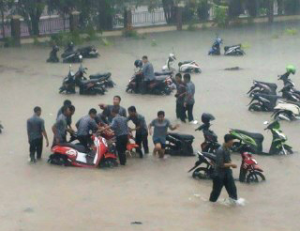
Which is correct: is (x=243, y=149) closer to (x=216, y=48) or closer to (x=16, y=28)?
(x=216, y=48)

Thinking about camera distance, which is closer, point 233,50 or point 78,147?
point 78,147

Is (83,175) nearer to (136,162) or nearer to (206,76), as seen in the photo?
(136,162)

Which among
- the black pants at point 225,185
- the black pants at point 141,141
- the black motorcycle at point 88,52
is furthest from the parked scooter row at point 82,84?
the black pants at point 225,185

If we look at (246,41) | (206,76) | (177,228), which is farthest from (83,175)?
(246,41)

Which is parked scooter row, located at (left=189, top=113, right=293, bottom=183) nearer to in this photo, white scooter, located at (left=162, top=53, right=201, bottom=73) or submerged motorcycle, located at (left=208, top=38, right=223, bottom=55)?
white scooter, located at (left=162, top=53, right=201, bottom=73)

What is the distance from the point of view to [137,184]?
1684 centimetres

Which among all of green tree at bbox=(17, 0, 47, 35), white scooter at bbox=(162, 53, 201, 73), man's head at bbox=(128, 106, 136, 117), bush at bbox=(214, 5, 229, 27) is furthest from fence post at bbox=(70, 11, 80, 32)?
man's head at bbox=(128, 106, 136, 117)

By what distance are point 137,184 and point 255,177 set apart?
2.17 metres

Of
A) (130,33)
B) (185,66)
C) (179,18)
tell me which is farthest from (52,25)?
(185,66)

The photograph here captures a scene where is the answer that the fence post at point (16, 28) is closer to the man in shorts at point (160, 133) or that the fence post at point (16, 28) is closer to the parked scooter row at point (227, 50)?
the parked scooter row at point (227, 50)

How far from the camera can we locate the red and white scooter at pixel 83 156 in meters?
17.8

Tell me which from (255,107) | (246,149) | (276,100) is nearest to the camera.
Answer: (246,149)

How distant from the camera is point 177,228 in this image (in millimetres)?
14148

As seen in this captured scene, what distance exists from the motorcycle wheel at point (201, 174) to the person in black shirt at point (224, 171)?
5.36 ft
